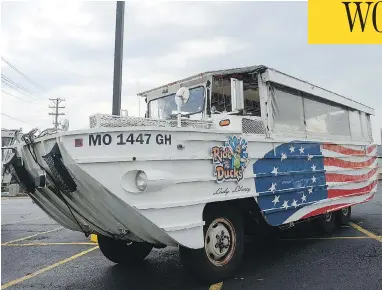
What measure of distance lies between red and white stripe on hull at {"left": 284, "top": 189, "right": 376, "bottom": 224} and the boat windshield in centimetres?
188

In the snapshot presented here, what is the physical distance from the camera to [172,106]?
5.52 meters

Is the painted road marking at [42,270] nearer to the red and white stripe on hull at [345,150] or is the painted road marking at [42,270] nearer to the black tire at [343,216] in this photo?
the red and white stripe on hull at [345,150]

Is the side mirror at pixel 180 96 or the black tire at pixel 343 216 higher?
the side mirror at pixel 180 96

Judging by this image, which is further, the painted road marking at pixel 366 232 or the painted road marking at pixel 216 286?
the painted road marking at pixel 366 232

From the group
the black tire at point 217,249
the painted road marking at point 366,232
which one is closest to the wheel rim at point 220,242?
the black tire at point 217,249

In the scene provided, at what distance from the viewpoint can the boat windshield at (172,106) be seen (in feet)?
16.3

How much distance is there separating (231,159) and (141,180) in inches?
46.8

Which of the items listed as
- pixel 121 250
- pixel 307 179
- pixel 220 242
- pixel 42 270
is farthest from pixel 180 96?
pixel 42 270

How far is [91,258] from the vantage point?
5.56m

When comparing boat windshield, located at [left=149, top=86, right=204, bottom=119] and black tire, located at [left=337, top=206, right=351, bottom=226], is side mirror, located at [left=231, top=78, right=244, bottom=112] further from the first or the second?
black tire, located at [left=337, top=206, right=351, bottom=226]

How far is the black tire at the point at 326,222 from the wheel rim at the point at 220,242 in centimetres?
302

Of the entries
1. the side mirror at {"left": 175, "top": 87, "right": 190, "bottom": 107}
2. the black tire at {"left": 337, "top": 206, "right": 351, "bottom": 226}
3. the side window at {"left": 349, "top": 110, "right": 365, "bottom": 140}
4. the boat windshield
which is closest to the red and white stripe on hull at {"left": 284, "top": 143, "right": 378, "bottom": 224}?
the side window at {"left": 349, "top": 110, "right": 365, "bottom": 140}

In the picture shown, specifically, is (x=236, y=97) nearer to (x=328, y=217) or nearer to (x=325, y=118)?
(x=325, y=118)

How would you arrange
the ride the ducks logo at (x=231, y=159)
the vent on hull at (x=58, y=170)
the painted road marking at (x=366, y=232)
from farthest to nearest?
the painted road marking at (x=366, y=232) → the ride the ducks logo at (x=231, y=159) → the vent on hull at (x=58, y=170)
